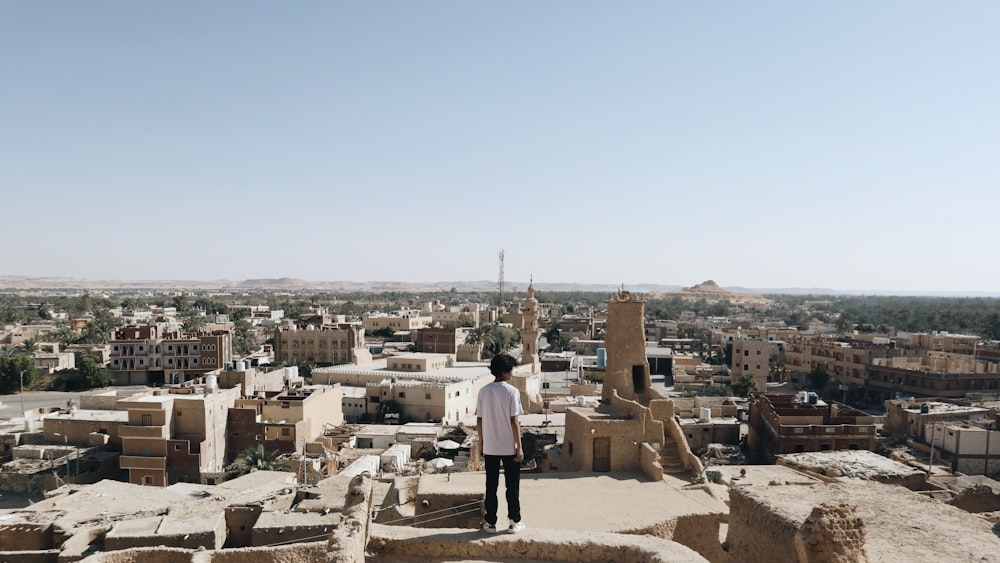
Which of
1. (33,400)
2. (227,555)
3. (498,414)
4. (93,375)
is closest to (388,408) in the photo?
(33,400)

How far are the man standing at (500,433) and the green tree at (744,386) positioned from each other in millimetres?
41611

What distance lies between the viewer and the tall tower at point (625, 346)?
61.9 ft

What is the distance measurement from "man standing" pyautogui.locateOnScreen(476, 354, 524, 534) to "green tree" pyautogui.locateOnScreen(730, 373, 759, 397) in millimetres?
41611

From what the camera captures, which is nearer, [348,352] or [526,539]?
[526,539]

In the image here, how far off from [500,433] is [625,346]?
12.9m

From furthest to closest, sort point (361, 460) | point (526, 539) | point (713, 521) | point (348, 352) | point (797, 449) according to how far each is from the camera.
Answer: point (348, 352)
point (797, 449)
point (361, 460)
point (713, 521)
point (526, 539)

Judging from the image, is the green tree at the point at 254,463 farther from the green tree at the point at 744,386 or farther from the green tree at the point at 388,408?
the green tree at the point at 744,386

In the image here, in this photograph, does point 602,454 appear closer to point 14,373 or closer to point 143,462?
point 143,462

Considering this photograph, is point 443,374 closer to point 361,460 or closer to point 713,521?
point 361,460

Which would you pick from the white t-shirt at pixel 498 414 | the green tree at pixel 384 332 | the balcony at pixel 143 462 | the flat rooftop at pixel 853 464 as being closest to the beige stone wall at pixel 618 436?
the white t-shirt at pixel 498 414

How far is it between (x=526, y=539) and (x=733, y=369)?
4772 centimetres

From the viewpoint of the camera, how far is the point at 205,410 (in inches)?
1059

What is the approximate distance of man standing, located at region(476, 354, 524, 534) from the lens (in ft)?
21.6


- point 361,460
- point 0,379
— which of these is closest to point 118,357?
point 0,379
